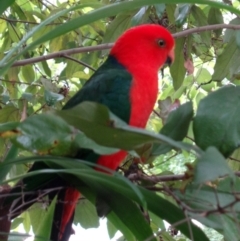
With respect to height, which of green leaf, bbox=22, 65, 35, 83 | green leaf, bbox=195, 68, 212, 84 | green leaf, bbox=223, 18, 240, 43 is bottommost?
green leaf, bbox=195, 68, 212, 84

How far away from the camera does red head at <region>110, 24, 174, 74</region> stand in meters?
1.17

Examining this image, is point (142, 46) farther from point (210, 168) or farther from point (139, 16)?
point (210, 168)

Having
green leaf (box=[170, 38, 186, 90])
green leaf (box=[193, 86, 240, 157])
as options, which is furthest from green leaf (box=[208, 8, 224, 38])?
Answer: green leaf (box=[193, 86, 240, 157])

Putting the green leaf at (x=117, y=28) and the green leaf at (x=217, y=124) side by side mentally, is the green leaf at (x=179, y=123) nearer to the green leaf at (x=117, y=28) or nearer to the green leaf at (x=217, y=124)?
the green leaf at (x=217, y=124)

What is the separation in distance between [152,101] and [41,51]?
778 millimetres

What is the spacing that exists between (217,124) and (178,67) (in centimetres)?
71

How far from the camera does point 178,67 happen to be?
1.30 metres

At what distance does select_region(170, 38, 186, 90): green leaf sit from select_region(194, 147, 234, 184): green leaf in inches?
34.1

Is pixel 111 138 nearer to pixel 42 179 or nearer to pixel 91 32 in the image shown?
pixel 42 179

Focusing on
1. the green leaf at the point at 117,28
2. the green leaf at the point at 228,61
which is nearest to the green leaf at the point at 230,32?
the green leaf at the point at 228,61

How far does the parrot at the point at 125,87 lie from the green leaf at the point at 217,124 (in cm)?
27

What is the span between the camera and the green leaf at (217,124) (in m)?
0.59

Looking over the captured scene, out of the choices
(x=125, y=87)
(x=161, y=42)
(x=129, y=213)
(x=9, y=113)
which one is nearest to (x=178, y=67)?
(x=161, y=42)

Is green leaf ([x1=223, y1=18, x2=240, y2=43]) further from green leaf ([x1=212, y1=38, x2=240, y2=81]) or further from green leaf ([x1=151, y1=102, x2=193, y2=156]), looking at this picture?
green leaf ([x1=151, y1=102, x2=193, y2=156])
